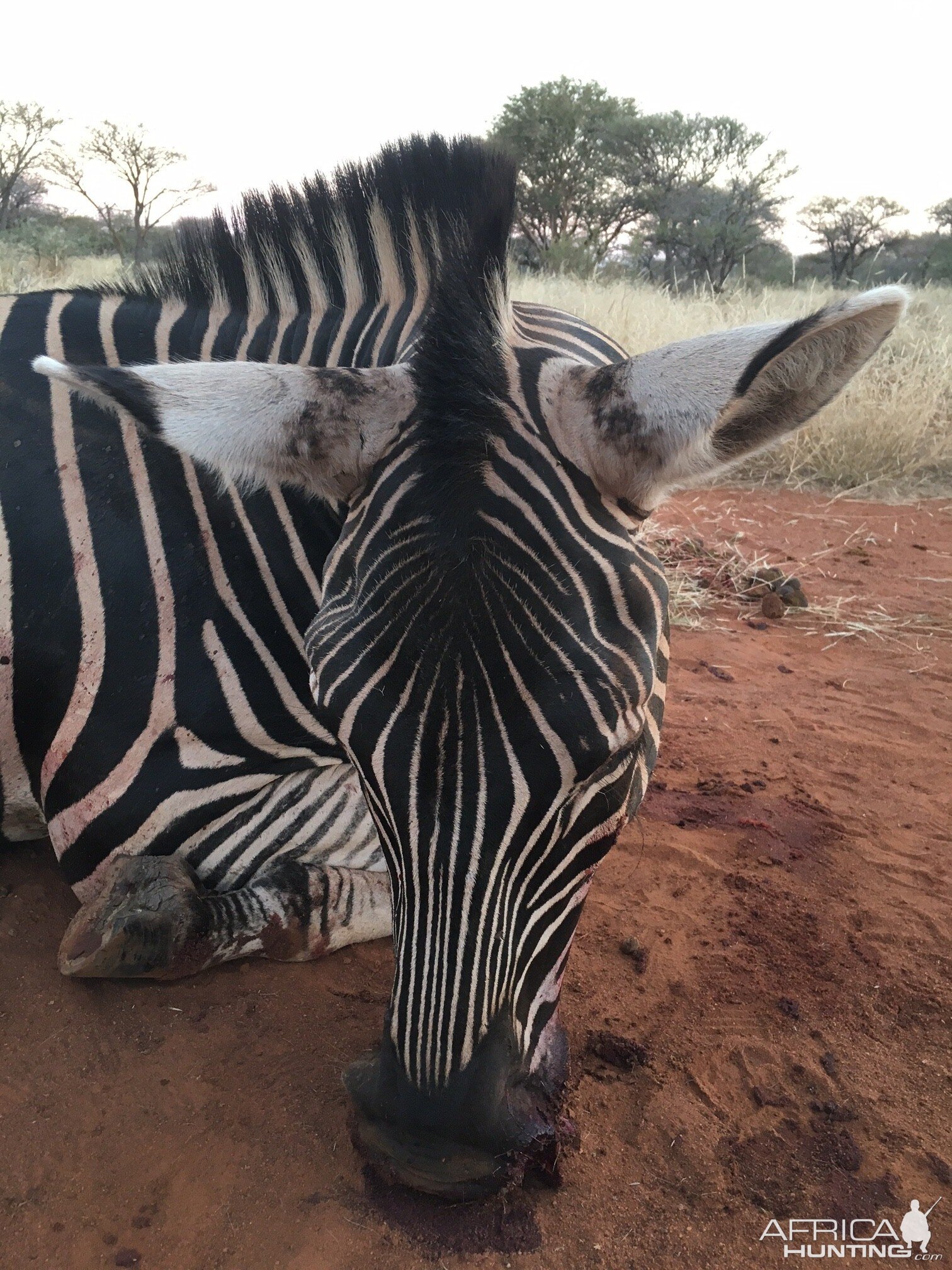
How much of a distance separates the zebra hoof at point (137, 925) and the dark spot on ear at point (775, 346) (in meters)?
2.28

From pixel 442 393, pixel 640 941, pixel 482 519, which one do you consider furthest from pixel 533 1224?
pixel 442 393

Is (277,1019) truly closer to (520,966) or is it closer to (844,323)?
(520,966)

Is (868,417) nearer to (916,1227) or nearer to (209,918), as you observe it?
(916,1227)

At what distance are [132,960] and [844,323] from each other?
2.72m

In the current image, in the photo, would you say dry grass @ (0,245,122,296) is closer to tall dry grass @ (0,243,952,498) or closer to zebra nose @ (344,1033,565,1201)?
tall dry grass @ (0,243,952,498)

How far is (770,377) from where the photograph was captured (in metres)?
1.67

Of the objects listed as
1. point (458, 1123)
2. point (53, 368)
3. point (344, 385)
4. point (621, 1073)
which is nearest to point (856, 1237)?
point (621, 1073)

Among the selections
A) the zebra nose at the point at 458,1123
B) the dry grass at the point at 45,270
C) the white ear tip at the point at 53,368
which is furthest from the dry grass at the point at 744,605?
the dry grass at the point at 45,270

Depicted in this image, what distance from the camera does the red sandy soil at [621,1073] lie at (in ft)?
6.68

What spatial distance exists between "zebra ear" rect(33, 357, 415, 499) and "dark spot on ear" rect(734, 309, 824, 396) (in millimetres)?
765

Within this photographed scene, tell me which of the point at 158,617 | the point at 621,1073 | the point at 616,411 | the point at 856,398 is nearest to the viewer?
the point at 616,411

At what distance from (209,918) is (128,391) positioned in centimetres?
176

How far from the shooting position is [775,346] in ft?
5.29

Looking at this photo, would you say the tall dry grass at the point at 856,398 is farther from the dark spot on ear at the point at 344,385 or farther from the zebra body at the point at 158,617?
the dark spot on ear at the point at 344,385
